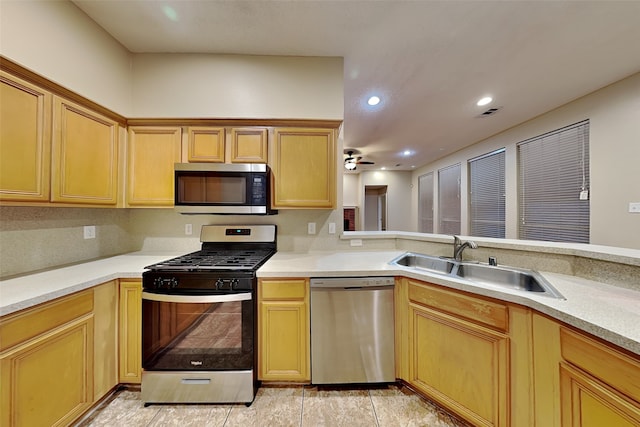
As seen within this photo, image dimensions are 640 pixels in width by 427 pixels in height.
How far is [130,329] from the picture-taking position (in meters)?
1.61

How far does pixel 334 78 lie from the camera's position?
2158 mm

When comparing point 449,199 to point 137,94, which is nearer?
point 137,94

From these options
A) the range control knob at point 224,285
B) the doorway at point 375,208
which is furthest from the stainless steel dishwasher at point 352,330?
the doorway at point 375,208

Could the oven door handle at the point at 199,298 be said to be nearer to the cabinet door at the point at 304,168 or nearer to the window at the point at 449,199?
the cabinet door at the point at 304,168

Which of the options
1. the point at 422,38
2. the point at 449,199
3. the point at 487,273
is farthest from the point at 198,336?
the point at 449,199

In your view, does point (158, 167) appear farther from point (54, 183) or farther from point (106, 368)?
point (106, 368)

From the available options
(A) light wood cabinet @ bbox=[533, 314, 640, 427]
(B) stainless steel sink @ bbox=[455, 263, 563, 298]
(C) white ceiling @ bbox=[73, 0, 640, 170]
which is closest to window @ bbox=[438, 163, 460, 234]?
(C) white ceiling @ bbox=[73, 0, 640, 170]

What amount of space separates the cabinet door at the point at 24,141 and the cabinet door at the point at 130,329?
2.49ft

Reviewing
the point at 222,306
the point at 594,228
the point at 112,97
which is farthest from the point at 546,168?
the point at 112,97

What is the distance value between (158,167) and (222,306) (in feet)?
4.56

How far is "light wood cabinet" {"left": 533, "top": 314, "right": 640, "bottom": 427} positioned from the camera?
76cm

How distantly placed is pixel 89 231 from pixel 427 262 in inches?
116

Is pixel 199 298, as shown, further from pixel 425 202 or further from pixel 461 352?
pixel 425 202

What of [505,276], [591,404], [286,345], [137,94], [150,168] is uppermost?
[137,94]
